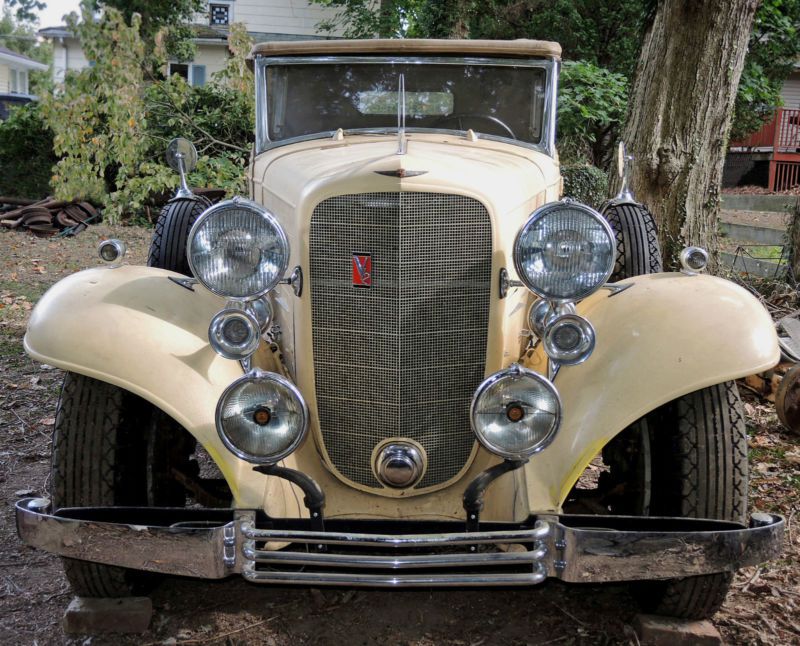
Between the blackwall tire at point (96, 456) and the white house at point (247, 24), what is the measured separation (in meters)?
19.9

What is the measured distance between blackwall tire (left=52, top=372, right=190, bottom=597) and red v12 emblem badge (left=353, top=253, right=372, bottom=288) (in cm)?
90

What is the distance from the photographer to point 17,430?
15.9ft

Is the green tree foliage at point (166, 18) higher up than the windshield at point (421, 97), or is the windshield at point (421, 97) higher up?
the green tree foliage at point (166, 18)

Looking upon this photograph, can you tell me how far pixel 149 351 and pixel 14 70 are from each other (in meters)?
40.7

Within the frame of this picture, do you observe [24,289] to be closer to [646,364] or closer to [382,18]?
[646,364]

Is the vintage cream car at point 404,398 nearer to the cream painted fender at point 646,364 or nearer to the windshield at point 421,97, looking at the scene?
the cream painted fender at point 646,364

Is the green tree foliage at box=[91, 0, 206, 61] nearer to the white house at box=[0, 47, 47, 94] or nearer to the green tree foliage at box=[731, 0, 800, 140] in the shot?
the green tree foliage at box=[731, 0, 800, 140]

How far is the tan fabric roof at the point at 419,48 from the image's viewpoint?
3.63 m

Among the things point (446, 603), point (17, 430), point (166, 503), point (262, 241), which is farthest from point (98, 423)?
point (17, 430)

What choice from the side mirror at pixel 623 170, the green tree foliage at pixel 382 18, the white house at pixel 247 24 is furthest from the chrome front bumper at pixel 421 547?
the white house at pixel 247 24

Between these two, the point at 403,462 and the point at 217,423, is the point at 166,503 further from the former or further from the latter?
the point at 403,462

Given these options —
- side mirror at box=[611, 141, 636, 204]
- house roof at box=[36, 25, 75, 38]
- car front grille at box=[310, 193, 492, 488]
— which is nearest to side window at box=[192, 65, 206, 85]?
house roof at box=[36, 25, 75, 38]

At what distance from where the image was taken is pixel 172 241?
4641mm

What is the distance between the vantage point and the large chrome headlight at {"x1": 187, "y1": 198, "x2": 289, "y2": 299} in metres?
2.45
